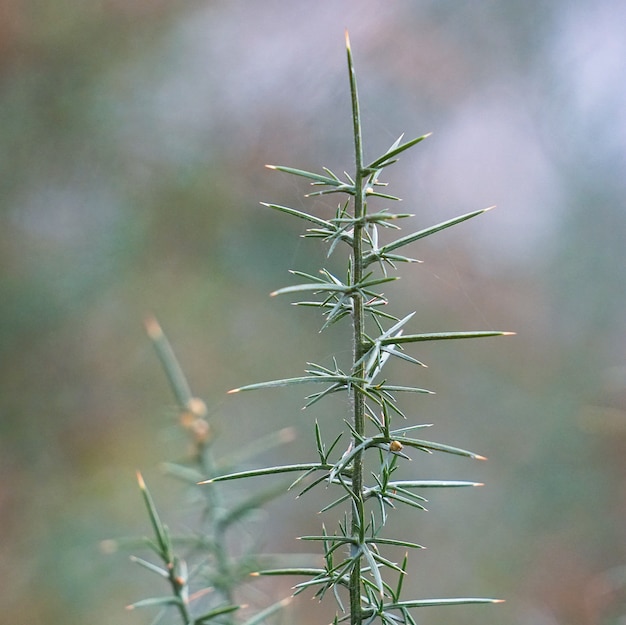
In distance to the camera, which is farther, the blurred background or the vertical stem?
the blurred background

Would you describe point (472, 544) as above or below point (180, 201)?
below

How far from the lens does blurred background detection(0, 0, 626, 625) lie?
0.66m

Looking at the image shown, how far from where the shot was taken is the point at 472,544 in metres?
0.67

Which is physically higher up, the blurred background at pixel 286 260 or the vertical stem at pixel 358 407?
the blurred background at pixel 286 260

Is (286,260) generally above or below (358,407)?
above

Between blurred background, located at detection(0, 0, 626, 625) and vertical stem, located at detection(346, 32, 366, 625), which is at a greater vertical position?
blurred background, located at detection(0, 0, 626, 625)

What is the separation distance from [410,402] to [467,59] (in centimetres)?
38

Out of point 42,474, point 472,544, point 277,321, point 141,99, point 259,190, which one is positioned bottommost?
point 472,544

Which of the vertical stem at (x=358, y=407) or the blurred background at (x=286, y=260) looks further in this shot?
the blurred background at (x=286, y=260)

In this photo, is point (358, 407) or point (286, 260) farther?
point (286, 260)

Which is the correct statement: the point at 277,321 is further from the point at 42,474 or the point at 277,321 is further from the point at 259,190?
the point at 42,474

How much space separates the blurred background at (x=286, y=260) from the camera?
0.66m

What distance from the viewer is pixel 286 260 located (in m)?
0.72

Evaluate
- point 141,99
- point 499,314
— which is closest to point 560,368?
point 499,314
